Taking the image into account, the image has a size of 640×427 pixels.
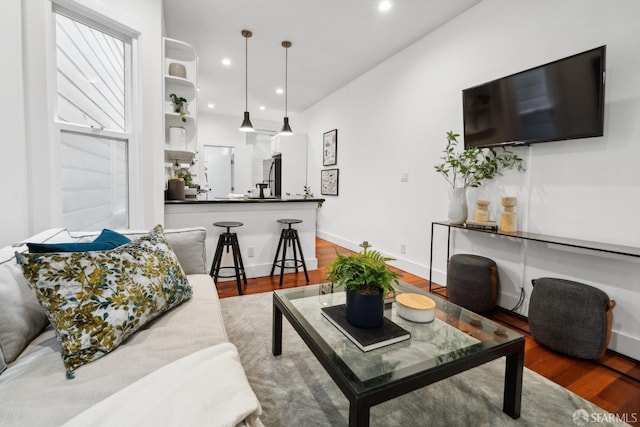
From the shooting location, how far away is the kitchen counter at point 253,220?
3.15m

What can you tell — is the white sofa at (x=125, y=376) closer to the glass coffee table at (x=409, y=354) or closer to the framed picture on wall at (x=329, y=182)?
the glass coffee table at (x=409, y=354)

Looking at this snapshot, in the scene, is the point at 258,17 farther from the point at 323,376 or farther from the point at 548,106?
the point at 323,376

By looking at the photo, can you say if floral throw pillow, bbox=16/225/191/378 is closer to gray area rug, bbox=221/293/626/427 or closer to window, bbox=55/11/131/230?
gray area rug, bbox=221/293/626/427

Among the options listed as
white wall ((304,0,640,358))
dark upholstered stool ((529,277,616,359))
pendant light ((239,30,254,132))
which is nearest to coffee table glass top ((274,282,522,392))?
dark upholstered stool ((529,277,616,359))

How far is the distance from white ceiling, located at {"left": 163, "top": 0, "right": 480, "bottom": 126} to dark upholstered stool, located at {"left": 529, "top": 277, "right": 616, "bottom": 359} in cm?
268

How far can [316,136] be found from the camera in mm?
6023

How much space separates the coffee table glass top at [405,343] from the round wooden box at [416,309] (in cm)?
3

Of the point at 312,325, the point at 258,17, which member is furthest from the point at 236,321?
the point at 258,17

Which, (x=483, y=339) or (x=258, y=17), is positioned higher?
(x=258, y=17)

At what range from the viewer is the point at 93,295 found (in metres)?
1.07

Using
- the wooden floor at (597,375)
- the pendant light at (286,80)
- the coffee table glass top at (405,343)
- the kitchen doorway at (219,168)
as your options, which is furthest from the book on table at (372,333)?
the kitchen doorway at (219,168)

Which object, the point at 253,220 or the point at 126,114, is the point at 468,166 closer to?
the point at 253,220

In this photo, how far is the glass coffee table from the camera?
1.00 m

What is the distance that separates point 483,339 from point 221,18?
3709mm
